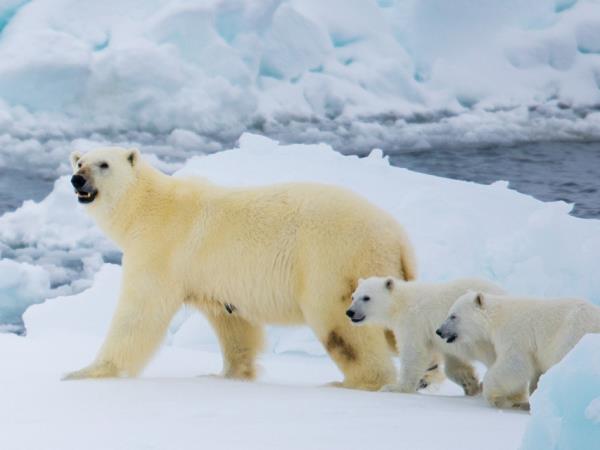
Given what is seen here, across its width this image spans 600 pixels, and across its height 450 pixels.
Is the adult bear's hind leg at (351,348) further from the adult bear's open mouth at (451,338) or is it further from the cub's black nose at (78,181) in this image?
the cub's black nose at (78,181)

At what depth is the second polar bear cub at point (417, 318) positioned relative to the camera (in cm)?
425

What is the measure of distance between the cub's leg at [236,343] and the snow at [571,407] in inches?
105

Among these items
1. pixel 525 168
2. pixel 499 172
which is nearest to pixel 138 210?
pixel 499 172

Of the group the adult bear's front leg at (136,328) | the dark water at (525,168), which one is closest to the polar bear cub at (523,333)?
the adult bear's front leg at (136,328)

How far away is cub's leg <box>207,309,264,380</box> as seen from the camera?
4.95 m

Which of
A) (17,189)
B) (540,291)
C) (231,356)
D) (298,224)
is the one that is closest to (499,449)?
(298,224)

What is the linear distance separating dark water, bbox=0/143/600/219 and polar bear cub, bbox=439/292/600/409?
14.3 meters

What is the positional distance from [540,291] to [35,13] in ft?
38.3

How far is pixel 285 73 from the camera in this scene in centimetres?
1686

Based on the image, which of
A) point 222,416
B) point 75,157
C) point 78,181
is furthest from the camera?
point 75,157

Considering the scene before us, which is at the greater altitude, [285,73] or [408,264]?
[285,73]

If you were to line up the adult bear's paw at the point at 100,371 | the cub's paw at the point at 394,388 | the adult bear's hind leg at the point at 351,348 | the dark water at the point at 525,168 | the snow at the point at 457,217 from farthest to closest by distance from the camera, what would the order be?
the dark water at the point at 525,168, the snow at the point at 457,217, the adult bear's paw at the point at 100,371, the adult bear's hind leg at the point at 351,348, the cub's paw at the point at 394,388

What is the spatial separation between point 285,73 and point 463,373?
12.8 m

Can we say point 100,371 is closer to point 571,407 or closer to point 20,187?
point 571,407
